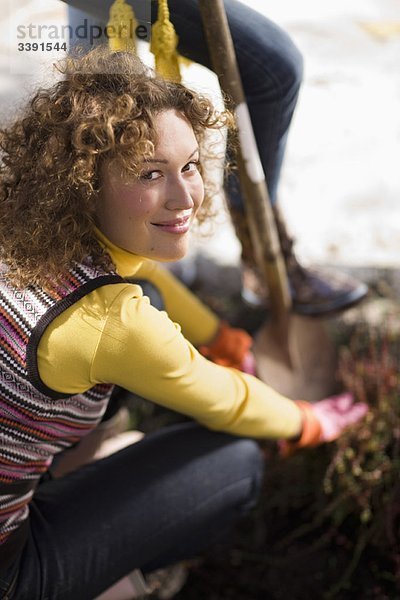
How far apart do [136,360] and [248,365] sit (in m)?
0.79

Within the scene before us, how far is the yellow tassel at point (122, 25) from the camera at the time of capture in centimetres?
131

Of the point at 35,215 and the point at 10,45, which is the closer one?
the point at 35,215

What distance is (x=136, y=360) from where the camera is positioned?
1.23 meters

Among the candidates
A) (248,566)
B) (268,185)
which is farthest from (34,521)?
(268,185)

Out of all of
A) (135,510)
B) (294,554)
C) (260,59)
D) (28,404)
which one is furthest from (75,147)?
(294,554)

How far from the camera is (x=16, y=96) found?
1.39 m

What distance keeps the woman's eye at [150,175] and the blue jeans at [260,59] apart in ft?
1.19

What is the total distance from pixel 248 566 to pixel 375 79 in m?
2.01

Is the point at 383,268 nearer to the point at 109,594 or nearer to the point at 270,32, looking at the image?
the point at 270,32

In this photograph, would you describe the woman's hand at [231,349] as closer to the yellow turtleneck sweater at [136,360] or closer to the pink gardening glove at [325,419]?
the pink gardening glove at [325,419]

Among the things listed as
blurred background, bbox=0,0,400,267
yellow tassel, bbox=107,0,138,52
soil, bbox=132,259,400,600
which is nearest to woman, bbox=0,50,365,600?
yellow tassel, bbox=107,0,138,52

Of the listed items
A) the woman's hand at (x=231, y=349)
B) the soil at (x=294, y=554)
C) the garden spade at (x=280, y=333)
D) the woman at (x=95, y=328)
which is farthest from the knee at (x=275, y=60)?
the soil at (x=294, y=554)

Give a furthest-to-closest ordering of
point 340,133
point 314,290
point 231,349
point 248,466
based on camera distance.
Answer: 1. point 340,133
2. point 314,290
3. point 231,349
4. point 248,466

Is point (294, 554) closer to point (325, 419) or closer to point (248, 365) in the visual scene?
point (325, 419)
